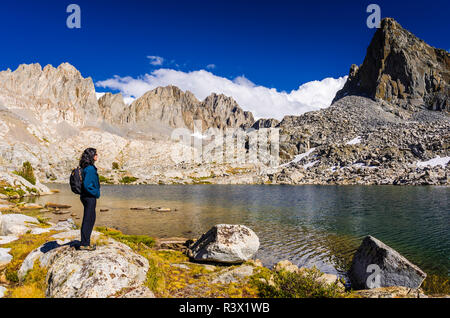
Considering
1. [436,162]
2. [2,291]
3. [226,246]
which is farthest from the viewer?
[436,162]

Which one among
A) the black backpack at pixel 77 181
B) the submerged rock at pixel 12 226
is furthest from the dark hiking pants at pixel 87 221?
the submerged rock at pixel 12 226

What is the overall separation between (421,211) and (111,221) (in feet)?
182

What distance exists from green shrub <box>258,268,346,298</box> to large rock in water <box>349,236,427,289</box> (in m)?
6.43

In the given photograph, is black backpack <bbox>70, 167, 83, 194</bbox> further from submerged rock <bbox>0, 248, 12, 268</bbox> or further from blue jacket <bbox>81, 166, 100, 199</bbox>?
submerged rock <bbox>0, 248, 12, 268</bbox>

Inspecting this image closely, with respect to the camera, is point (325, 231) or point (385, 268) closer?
point (385, 268)

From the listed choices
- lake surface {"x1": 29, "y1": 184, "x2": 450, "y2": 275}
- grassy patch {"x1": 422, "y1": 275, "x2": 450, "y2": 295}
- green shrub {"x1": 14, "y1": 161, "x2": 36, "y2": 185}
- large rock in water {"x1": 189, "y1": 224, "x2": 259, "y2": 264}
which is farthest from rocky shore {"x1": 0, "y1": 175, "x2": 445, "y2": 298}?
green shrub {"x1": 14, "y1": 161, "x2": 36, "y2": 185}

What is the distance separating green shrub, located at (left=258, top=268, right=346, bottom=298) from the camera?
994 cm

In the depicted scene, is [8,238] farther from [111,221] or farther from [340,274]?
[111,221]

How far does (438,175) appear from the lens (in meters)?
117

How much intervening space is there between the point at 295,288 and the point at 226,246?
29.2 feet

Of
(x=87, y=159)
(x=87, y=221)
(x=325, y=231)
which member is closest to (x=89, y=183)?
(x=87, y=159)

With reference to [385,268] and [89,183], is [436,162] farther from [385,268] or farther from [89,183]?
[89,183]

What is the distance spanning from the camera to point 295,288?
10.4 meters

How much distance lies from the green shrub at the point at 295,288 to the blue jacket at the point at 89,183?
8411 millimetres
